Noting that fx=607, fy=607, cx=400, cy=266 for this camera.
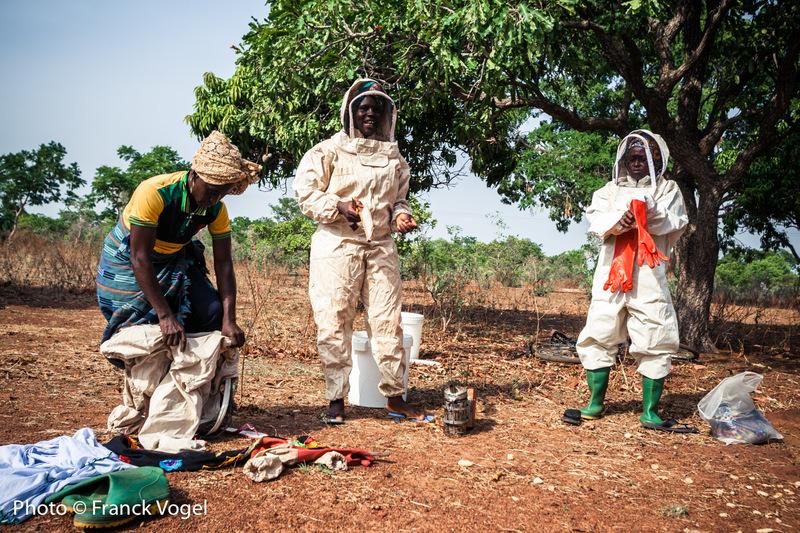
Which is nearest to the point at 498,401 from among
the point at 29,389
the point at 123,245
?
the point at 123,245

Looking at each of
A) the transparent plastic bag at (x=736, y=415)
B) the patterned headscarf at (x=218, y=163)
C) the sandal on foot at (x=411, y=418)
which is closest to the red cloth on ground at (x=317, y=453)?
the sandal on foot at (x=411, y=418)

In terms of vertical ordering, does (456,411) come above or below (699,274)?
below

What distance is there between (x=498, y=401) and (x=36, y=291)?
8396 mm

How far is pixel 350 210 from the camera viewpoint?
12.2ft

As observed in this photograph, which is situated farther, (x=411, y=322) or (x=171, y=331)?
(x=411, y=322)

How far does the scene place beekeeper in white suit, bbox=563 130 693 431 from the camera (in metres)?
3.97

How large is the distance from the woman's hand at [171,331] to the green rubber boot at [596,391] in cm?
263

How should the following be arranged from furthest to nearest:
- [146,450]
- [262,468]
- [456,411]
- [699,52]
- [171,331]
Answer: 1. [699,52]
2. [456,411]
3. [171,331]
4. [146,450]
5. [262,468]

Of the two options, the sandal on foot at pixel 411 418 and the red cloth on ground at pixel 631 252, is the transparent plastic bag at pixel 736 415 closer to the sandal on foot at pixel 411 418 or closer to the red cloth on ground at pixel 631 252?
the red cloth on ground at pixel 631 252

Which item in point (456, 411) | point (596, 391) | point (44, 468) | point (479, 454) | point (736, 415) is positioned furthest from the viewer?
point (596, 391)

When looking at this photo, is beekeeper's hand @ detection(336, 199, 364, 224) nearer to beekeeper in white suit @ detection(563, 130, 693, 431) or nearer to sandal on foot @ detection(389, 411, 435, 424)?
sandal on foot @ detection(389, 411, 435, 424)

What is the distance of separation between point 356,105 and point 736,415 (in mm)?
3152

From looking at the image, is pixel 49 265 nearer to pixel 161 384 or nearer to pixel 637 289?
pixel 161 384

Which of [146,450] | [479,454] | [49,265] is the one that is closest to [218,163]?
[146,450]
